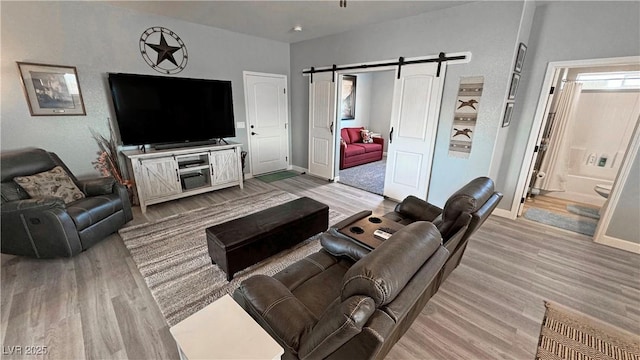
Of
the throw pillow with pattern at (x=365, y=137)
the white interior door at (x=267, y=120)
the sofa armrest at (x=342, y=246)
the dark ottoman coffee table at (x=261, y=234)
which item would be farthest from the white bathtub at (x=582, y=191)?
the white interior door at (x=267, y=120)

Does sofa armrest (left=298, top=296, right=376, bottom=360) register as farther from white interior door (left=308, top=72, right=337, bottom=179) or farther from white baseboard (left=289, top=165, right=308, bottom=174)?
white baseboard (left=289, top=165, right=308, bottom=174)

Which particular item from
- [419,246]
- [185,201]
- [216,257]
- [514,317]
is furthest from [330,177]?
[419,246]

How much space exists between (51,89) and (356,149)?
518cm

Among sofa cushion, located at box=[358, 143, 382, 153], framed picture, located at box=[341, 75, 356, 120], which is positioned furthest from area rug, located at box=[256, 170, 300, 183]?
framed picture, located at box=[341, 75, 356, 120]

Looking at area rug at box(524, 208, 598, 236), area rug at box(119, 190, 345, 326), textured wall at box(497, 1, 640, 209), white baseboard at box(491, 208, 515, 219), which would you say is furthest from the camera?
white baseboard at box(491, 208, 515, 219)

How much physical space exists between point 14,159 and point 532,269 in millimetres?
5397

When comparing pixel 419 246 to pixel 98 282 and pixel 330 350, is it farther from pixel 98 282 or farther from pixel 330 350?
pixel 98 282

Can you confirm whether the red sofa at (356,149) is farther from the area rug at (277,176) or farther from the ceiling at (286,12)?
the ceiling at (286,12)

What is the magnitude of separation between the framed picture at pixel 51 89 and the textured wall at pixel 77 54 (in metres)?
0.06

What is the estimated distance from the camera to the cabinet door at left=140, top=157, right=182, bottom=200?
136 inches

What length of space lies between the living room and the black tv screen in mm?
320

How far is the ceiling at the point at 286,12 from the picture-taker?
3105 mm

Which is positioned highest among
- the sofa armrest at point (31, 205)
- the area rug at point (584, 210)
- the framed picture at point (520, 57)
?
the framed picture at point (520, 57)

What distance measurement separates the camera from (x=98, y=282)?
2.18 metres
